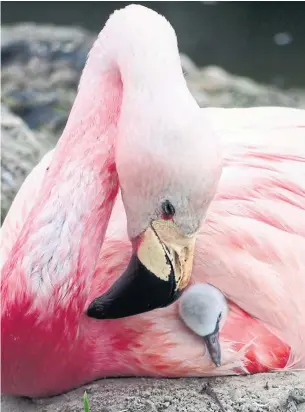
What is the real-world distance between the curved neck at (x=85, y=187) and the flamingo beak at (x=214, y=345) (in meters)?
0.35

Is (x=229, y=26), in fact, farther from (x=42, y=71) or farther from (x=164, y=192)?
(x=164, y=192)

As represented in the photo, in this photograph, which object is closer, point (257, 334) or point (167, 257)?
point (167, 257)

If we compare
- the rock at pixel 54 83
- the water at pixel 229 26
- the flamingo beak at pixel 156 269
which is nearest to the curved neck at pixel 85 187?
the flamingo beak at pixel 156 269

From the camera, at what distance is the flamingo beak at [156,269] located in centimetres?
185

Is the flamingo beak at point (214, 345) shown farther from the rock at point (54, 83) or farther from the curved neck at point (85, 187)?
the rock at point (54, 83)

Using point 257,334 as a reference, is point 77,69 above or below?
below

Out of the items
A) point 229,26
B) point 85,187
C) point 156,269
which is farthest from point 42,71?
point 156,269

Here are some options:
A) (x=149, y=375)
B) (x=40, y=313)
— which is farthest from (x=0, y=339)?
(x=149, y=375)

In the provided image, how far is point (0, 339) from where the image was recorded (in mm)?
2039

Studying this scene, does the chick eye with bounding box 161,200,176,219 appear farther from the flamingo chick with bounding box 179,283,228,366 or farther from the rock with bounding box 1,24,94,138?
the rock with bounding box 1,24,94,138

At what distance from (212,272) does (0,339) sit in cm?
59

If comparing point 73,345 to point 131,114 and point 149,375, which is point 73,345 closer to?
point 149,375

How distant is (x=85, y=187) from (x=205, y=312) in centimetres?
46

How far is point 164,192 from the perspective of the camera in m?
1.78
